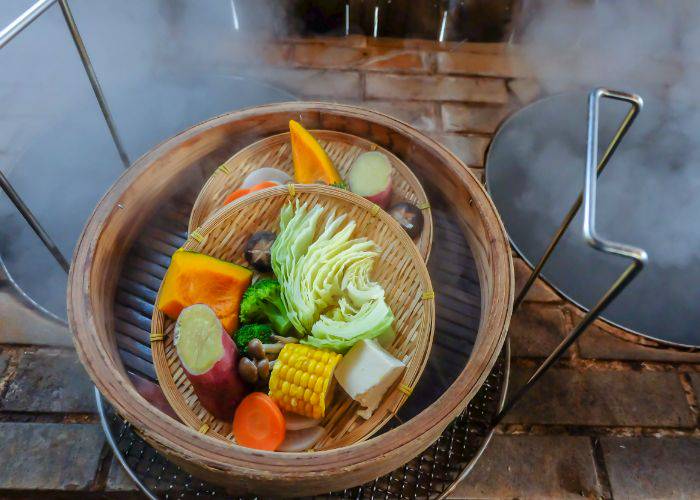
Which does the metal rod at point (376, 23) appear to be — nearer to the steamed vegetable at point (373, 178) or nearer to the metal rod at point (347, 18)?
the metal rod at point (347, 18)

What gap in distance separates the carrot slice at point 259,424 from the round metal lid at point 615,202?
A: 63.8 inches

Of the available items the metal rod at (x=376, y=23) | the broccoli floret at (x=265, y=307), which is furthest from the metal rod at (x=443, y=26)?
the broccoli floret at (x=265, y=307)

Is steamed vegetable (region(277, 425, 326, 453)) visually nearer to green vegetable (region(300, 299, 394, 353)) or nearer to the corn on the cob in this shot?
the corn on the cob

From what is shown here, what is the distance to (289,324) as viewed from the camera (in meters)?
Answer: 1.98

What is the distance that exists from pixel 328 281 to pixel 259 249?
340 mm

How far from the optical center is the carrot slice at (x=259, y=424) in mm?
1709

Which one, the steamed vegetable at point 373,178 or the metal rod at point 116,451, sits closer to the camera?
the metal rod at point 116,451

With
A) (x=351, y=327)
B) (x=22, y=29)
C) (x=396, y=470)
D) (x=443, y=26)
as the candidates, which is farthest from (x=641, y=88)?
(x=22, y=29)

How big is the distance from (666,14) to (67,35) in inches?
169

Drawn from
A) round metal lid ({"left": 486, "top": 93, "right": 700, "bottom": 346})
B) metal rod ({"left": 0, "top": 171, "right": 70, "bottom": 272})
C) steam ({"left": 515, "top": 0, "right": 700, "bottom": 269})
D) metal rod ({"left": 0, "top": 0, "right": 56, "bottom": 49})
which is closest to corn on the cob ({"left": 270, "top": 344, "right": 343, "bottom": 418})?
metal rod ({"left": 0, "top": 171, "right": 70, "bottom": 272})

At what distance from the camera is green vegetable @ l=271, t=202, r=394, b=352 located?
1.83 metres

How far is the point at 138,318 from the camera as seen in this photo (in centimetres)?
220

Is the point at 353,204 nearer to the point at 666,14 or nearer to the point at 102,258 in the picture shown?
the point at 102,258

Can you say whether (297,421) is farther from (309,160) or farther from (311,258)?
(309,160)
